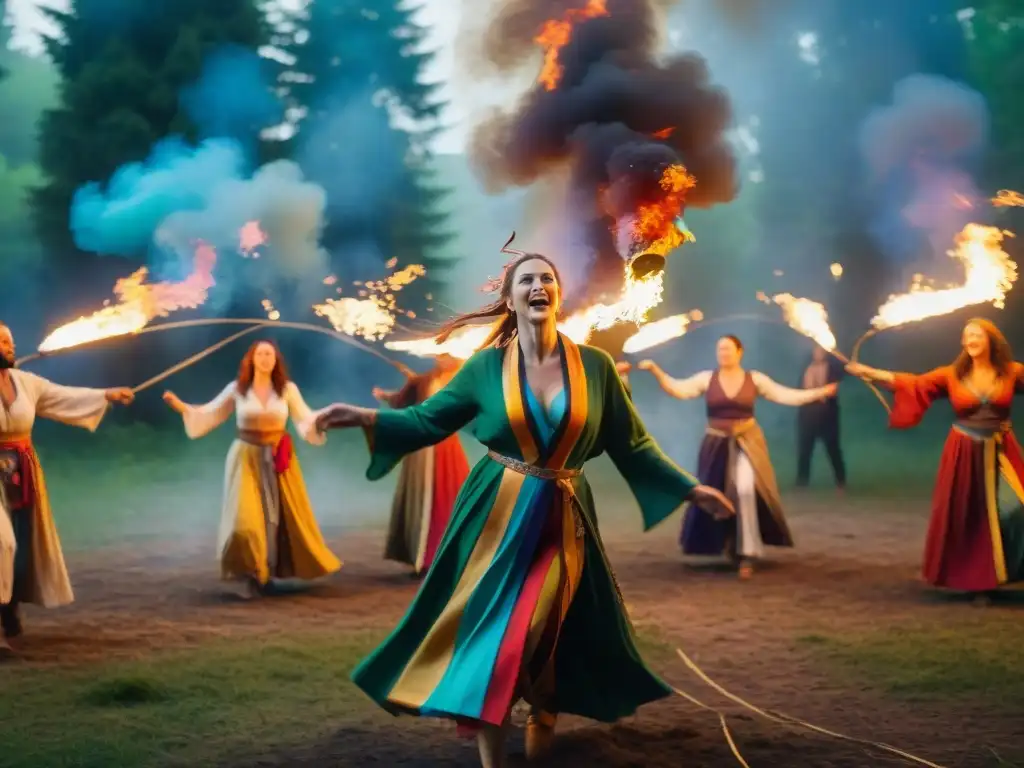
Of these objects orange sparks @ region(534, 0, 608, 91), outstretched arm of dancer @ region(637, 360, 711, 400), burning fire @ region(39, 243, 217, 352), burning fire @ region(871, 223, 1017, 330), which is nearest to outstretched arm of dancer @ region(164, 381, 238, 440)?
burning fire @ region(39, 243, 217, 352)

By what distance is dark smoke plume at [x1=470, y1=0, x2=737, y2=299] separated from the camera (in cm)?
845

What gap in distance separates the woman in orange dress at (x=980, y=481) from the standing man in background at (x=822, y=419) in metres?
5.86

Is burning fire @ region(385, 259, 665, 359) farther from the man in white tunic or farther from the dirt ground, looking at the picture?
the man in white tunic

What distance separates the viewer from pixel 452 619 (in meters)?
4.04

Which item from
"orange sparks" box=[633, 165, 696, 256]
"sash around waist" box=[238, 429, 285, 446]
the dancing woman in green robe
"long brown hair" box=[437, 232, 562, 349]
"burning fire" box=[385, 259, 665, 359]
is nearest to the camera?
the dancing woman in green robe

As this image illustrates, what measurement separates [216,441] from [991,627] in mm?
12564

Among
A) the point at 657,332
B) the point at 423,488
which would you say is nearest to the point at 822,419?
the point at 657,332

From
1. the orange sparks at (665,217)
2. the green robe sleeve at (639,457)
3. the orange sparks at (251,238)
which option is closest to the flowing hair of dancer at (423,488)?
the orange sparks at (665,217)

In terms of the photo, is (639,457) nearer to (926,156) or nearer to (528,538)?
(528,538)

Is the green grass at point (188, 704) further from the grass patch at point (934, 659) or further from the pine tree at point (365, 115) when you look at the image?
the pine tree at point (365, 115)

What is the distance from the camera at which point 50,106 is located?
15.5m

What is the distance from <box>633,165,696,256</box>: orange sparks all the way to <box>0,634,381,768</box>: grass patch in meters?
2.83

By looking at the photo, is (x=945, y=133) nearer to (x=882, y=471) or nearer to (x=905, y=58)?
(x=905, y=58)

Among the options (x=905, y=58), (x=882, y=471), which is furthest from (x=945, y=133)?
(x=882, y=471)
